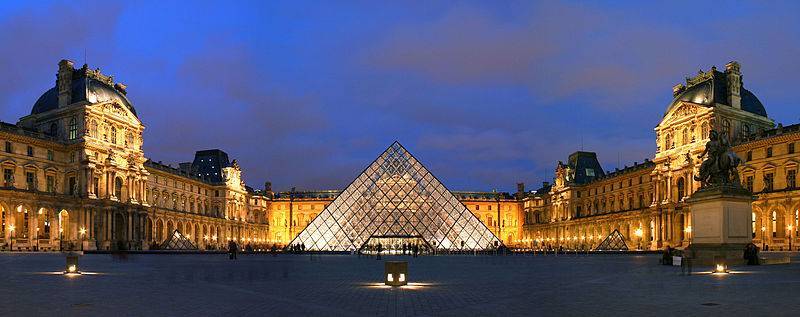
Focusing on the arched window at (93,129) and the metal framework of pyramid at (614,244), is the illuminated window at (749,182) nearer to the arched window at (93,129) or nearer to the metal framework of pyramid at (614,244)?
the metal framework of pyramid at (614,244)

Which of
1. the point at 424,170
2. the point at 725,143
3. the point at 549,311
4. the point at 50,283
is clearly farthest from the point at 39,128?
the point at 549,311

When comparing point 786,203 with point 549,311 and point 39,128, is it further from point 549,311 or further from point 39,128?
point 39,128

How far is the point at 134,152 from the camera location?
54.0 m

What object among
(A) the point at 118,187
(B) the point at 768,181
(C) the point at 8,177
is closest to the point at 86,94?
(A) the point at 118,187

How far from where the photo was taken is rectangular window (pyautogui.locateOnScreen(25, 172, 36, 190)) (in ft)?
148

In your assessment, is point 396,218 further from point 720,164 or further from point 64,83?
point 720,164

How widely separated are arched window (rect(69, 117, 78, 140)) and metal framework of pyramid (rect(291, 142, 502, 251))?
1681cm

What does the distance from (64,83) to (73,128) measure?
3.52 meters

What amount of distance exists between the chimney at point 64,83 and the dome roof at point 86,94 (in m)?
0.30

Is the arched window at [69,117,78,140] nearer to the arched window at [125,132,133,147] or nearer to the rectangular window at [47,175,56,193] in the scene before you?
the rectangular window at [47,175,56,193]

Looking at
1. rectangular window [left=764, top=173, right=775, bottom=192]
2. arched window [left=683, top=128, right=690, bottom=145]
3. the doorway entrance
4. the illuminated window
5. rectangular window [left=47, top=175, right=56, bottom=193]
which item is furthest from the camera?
arched window [left=683, top=128, right=690, bottom=145]

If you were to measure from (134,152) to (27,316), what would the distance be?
49.1m

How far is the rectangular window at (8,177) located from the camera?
43.5 metres

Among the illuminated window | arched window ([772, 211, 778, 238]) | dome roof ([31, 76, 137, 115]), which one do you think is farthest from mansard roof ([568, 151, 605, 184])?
dome roof ([31, 76, 137, 115])
